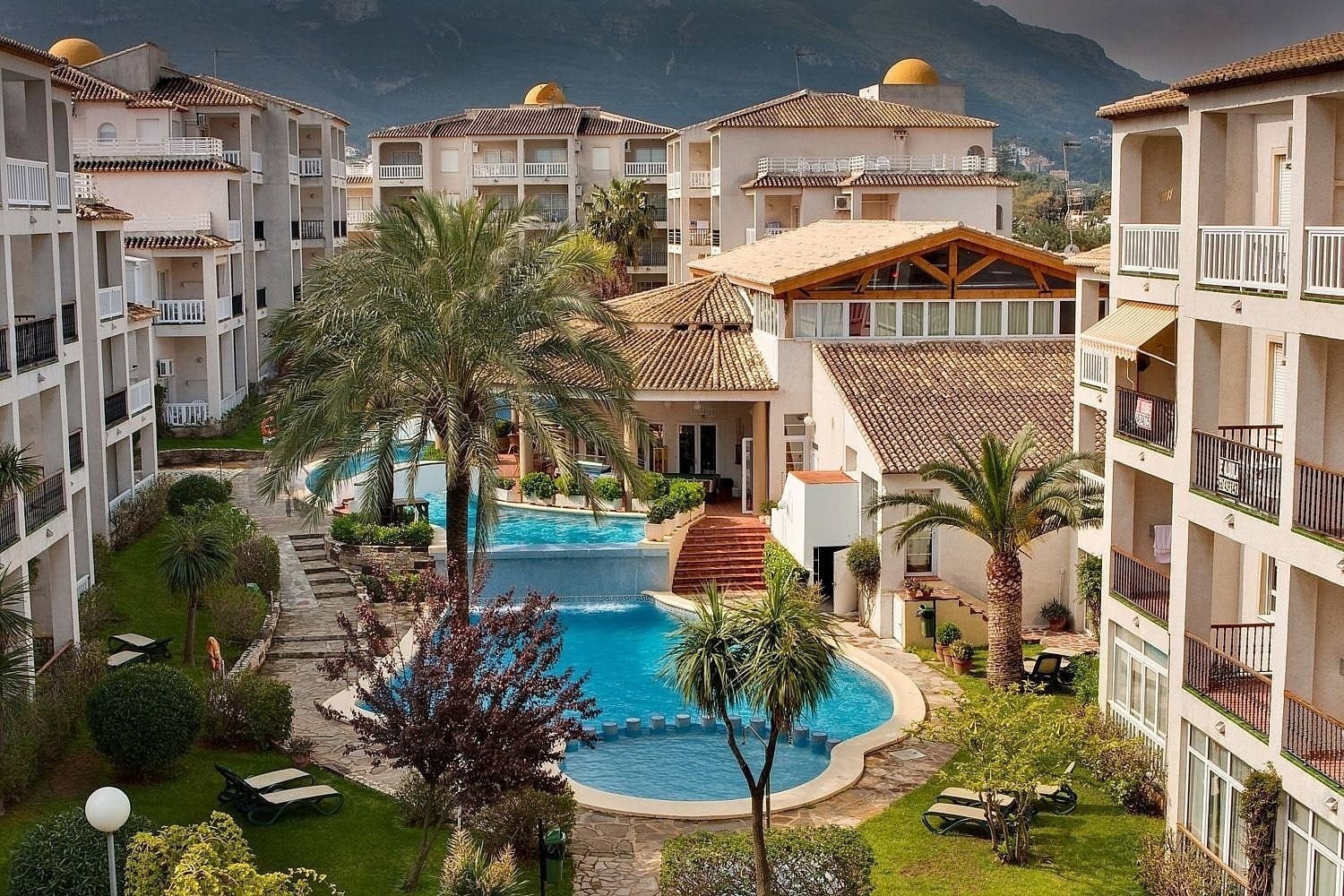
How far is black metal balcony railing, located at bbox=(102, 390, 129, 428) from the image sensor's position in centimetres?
3681

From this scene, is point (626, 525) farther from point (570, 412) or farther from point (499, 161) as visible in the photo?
point (499, 161)

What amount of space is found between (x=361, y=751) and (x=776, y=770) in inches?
271

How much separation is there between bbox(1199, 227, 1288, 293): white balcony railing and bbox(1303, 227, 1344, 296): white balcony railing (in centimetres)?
62

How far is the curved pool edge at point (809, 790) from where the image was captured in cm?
2294

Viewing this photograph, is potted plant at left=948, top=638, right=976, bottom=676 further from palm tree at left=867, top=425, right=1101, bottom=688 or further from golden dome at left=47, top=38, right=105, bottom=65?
golden dome at left=47, top=38, right=105, bottom=65

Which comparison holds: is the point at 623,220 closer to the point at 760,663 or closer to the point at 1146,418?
the point at 1146,418

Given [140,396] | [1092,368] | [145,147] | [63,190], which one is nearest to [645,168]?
[145,147]

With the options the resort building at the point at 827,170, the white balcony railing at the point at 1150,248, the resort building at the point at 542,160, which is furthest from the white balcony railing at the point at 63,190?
the resort building at the point at 542,160

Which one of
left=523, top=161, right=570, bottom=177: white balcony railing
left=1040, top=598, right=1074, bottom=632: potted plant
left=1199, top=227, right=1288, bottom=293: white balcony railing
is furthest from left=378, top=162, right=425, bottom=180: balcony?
left=1199, top=227, right=1288, bottom=293: white balcony railing

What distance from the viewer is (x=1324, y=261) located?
17062 millimetres

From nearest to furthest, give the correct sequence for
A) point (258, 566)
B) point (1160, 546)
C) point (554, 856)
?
point (554, 856) → point (1160, 546) → point (258, 566)

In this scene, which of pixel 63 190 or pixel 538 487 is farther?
pixel 538 487

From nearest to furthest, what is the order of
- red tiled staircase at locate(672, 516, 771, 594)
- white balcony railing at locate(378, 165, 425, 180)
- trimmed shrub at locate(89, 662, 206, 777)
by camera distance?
1. trimmed shrub at locate(89, 662, 206, 777)
2. red tiled staircase at locate(672, 516, 771, 594)
3. white balcony railing at locate(378, 165, 425, 180)

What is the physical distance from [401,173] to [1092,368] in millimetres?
68337
